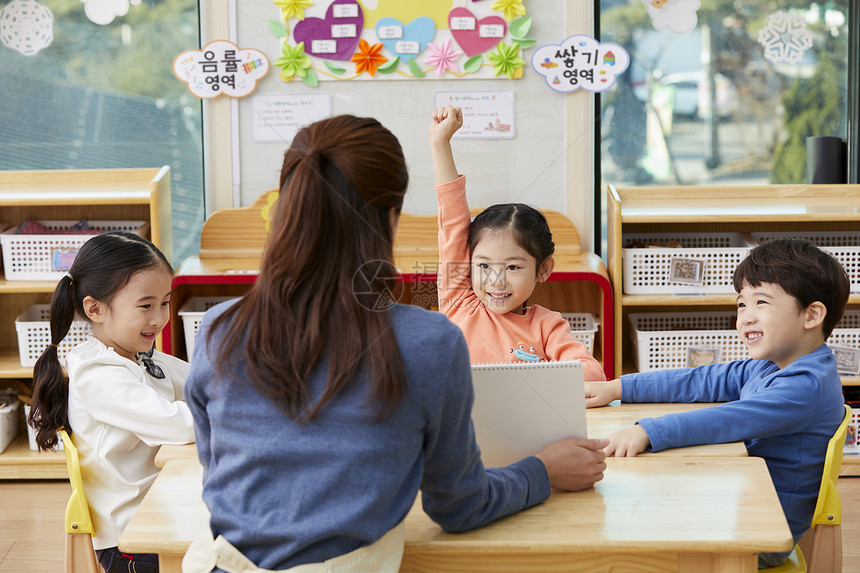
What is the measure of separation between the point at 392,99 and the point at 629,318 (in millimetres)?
1135

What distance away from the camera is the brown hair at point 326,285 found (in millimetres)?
1002

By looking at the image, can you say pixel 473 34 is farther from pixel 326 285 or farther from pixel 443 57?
pixel 326 285

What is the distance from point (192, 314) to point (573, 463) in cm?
185

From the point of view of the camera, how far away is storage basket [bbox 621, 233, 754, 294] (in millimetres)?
2863

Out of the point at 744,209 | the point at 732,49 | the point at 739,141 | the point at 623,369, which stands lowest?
the point at 623,369

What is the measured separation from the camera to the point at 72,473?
1.58m

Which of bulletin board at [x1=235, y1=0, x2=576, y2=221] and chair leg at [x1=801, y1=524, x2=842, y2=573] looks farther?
bulletin board at [x1=235, y1=0, x2=576, y2=221]

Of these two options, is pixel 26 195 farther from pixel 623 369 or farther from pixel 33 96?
pixel 623 369

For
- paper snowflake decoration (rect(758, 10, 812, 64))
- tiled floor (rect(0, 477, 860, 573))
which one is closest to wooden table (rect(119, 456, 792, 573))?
tiled floor (rect(0, 477, 860, 573))

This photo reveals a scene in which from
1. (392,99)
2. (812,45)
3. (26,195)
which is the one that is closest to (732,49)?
(812,45)

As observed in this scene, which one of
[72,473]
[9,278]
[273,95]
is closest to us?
[72,473]

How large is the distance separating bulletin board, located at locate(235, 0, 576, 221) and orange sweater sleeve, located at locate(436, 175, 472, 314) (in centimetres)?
117

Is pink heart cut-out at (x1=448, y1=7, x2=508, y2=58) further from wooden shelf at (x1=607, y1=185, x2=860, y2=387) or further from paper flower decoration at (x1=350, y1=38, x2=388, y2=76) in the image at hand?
wooden shelf at (x1=607, y1=185, x2=860, y2=387)

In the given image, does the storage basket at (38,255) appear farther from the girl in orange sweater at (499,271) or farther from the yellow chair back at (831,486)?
the yellow chair back at (831,486)
